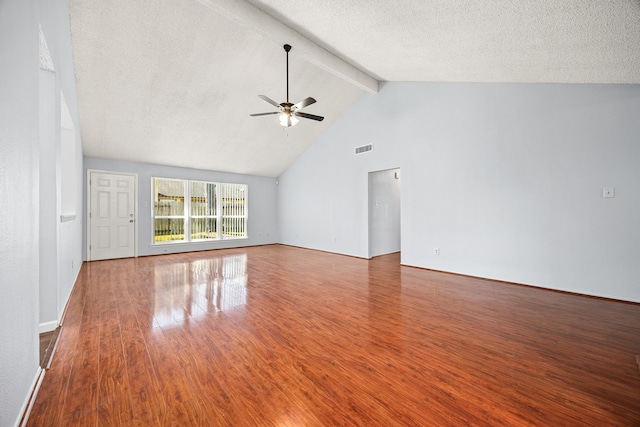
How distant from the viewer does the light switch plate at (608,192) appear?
3.53 metres

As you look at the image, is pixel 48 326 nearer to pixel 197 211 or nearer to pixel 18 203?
pixel 18 203

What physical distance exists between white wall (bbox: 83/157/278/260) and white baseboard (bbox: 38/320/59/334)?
4.50 m

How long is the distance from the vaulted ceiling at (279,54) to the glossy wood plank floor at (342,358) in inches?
110

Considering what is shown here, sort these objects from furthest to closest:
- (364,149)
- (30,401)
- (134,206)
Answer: (134,206) → (364,149) → (30,401)

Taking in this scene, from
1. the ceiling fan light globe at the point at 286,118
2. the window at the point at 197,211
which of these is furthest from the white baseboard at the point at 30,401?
the window at the point at 197,211

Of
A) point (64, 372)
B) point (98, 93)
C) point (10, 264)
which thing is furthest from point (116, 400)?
point (98, 93)

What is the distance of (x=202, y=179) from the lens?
320 inches

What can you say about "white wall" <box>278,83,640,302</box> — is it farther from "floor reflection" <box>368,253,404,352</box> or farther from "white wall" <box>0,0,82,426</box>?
"white wall" <box>0,0,82,426</box>

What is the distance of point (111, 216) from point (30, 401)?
6.07 metres

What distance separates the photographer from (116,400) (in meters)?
1.66

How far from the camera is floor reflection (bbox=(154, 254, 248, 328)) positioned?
3092mm

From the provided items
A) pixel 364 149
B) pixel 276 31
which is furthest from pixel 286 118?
pixel 364 149

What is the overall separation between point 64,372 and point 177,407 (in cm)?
107

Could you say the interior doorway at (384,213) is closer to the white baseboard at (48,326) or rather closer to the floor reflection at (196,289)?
the floor reflection at (196,289)
